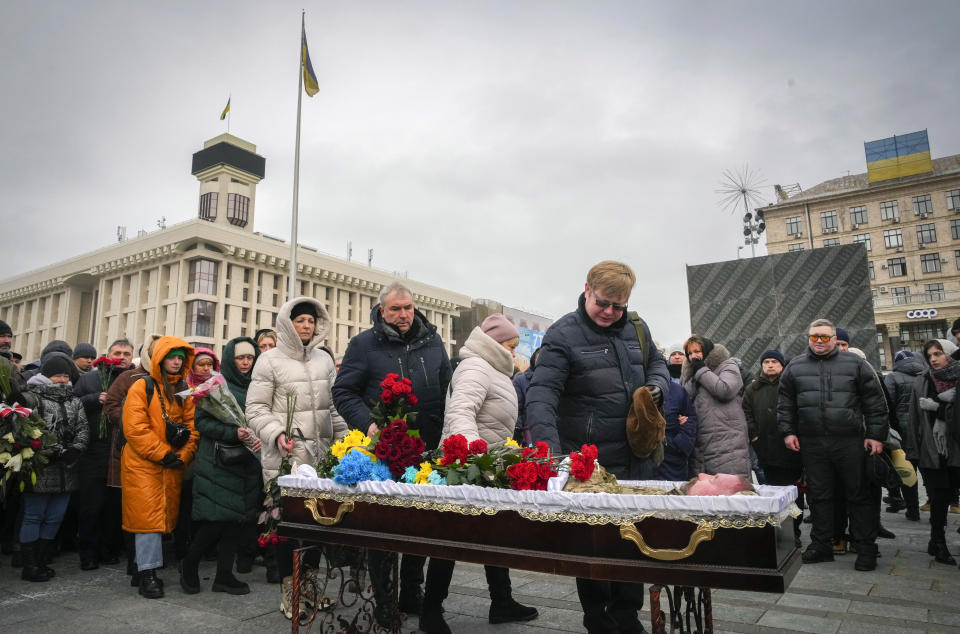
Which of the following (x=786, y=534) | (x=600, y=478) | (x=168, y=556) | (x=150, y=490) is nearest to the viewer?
(x=786, y=534)

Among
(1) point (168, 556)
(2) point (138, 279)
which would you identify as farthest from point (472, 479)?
(2) point (138, 279)

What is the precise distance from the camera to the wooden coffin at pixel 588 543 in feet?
6.31

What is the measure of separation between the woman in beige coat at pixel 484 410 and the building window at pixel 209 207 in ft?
279

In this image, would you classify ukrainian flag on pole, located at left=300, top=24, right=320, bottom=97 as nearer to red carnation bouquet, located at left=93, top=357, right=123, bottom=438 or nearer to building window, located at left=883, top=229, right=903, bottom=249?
red carnation bouquet, located at left=93, top=357, right=123, bottom=438

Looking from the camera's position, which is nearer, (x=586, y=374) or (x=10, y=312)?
(x=586, y=374)

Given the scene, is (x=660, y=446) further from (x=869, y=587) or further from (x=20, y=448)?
(x=20, y=448)

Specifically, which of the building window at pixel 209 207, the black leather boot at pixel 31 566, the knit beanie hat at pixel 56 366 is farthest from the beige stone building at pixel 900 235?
the building window at pixel 209 207

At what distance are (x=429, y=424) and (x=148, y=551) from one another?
2381mm

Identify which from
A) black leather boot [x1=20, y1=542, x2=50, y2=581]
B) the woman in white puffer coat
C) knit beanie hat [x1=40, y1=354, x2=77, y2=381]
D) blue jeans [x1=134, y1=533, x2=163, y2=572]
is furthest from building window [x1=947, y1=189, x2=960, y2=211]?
black leather boot [x1=20, y1=542, x2=50, y2=581]

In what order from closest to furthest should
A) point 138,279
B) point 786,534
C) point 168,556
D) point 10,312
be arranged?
point 786,534
point 168,556
point 138,279
point 10,312

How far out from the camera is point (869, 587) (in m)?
4.34

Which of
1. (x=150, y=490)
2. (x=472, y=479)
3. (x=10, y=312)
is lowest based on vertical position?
(x=150, y=490)

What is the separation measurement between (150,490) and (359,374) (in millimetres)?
A: 2083

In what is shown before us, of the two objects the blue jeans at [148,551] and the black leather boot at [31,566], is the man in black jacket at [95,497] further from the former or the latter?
the blue jeans at [148,551]
